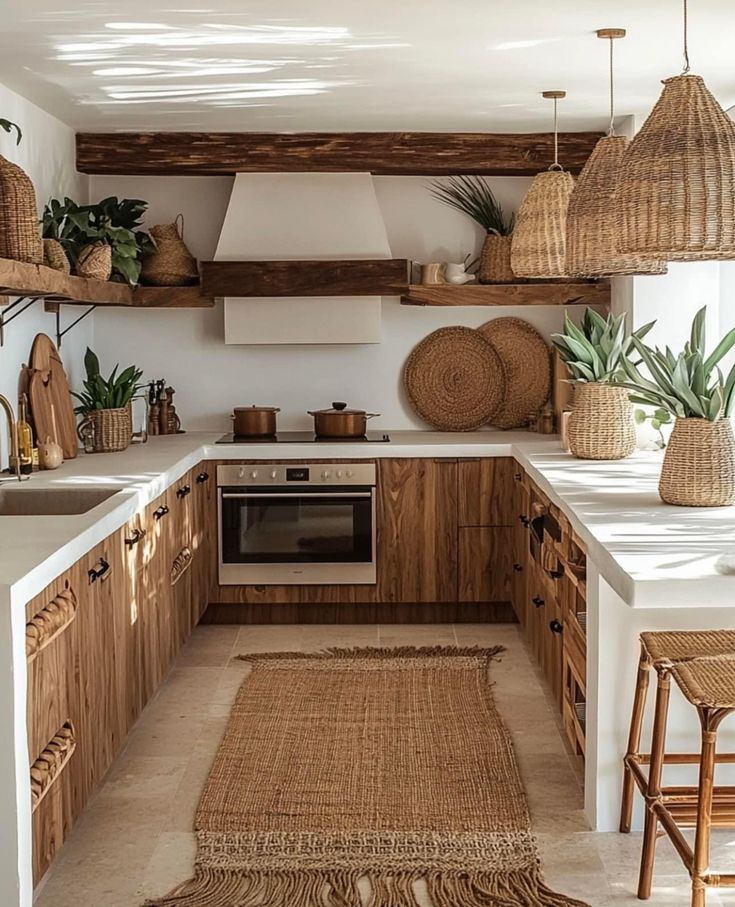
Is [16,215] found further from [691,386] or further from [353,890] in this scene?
[353,890]

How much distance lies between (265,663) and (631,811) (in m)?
2.28

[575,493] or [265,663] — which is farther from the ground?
[575,493]

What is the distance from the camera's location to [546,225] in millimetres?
5137

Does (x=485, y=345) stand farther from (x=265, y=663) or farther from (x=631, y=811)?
(x=631, y=811)

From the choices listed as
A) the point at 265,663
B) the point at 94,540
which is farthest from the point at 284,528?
the point at 94,540

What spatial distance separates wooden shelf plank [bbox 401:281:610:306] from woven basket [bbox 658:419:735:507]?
2.45m

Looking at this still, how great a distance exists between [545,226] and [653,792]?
2.68 meters

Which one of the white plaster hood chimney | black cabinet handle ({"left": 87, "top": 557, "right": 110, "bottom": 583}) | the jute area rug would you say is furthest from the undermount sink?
the white plaster hood chimney

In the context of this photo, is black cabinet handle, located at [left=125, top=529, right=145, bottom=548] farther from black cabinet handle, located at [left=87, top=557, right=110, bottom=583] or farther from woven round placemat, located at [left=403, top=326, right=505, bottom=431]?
woven round placemat, located at [left=403, top=326, right=505, bottom=431]

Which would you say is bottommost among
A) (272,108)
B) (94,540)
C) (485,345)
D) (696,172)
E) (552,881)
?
(552,881)

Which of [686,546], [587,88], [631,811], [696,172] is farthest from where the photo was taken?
[587,88]

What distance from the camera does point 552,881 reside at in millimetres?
3314

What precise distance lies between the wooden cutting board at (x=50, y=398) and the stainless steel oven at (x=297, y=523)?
841 millimetres

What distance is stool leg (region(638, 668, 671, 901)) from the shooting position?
3.16 metres
